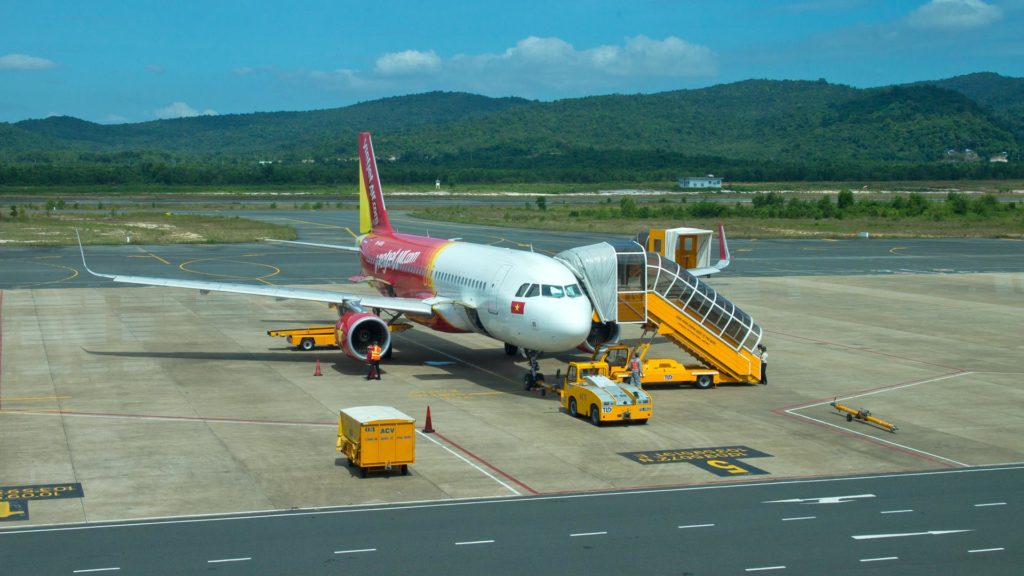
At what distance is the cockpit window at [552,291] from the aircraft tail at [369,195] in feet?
67.5

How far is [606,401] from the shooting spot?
31656 millimetres

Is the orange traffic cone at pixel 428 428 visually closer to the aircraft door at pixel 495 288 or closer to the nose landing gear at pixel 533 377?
the nose landing gear at pixel 533 377

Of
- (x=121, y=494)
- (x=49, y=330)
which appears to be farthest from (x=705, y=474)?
Result: (x=49, y=330)

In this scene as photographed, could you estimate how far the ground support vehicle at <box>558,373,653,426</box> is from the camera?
31.8 meters

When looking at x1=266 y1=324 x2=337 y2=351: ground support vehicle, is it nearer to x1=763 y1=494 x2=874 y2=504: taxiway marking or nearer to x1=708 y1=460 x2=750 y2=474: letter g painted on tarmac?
x1=708 y1=460 x2=750 y2=474: letter g painted on tarmac

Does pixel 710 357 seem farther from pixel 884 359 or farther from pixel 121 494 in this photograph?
pixel 121 494

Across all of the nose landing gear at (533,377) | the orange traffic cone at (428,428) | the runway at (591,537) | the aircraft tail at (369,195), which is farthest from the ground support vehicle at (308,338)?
the runway at (591,537)

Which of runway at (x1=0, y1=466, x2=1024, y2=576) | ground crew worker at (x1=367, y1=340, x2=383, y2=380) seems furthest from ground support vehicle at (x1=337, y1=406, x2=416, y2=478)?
ground crew worker at (x1=367, y1=340, x2=383, y2=380)

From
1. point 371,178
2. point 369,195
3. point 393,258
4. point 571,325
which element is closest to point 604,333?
point 571,325

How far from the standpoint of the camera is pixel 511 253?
39906 mm

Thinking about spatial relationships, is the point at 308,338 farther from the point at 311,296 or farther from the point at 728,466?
the point at 728,466

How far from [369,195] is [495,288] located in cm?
2072

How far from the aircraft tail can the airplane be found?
4.40 meters

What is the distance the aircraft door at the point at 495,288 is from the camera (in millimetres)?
37406
